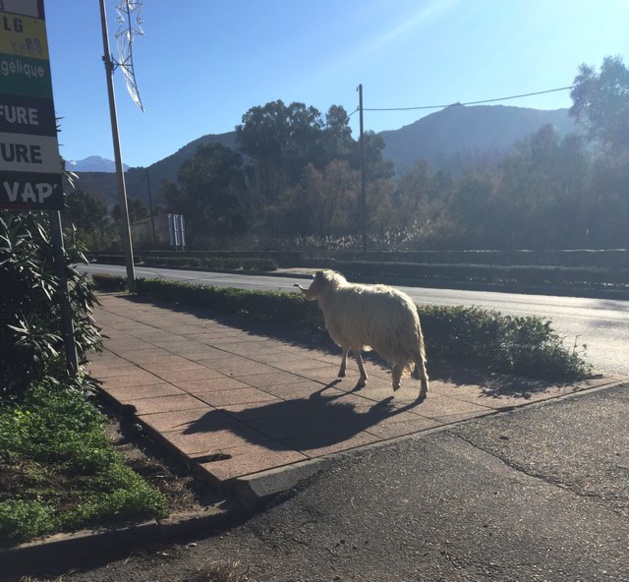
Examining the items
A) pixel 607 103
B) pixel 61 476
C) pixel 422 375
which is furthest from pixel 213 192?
pixel 61 476

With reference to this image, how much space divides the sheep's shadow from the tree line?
104 feet

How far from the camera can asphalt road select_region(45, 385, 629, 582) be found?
140 inches

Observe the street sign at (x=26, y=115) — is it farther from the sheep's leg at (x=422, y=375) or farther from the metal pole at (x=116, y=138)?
the metal pole at (x=116, y=138)

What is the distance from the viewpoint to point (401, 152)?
15062 cm

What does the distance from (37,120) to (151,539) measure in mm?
4256

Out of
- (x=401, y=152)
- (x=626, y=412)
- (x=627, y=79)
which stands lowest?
(x=626, y=412)

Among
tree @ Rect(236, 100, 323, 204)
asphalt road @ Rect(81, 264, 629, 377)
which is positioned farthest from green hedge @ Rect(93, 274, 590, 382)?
tree @ Rect(236, 100, 323, 204)

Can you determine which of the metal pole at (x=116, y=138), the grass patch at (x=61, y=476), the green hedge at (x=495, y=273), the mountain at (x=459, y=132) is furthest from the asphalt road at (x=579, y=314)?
the mountain at (x=459, y=132)

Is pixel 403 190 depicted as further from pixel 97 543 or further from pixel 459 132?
pixel 459 132

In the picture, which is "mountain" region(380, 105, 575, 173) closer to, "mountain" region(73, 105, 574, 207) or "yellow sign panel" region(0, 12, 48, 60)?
"mountain" region(73, 105, 574, 207)

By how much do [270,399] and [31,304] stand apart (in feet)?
9.21

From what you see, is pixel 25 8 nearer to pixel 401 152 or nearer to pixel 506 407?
pixel 506 407

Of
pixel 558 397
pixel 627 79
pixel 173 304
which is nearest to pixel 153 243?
pixel 627 79

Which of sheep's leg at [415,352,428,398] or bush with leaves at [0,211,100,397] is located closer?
bush with leaves at [0,211,100,397]
